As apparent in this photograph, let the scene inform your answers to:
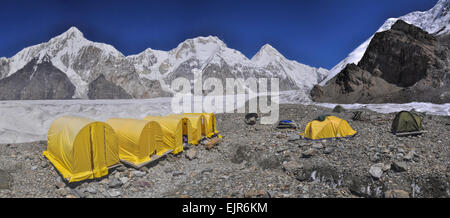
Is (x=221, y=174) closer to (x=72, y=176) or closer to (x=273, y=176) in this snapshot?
(x=273, y=176)

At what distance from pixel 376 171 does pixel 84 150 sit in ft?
35.3

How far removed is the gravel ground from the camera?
21.5 feet

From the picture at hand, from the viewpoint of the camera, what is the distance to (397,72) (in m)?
34.5

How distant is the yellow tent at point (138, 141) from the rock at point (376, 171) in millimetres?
8995

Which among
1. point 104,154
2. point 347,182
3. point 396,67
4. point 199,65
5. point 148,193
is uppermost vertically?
point 199,65

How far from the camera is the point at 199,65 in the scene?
187000mm

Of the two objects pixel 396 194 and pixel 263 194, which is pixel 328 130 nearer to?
pixel 396 194

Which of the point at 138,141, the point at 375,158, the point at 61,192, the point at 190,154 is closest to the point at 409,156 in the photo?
the point at 375,158

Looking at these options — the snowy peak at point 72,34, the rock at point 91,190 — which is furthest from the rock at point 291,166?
the snowy peak at point 72,34

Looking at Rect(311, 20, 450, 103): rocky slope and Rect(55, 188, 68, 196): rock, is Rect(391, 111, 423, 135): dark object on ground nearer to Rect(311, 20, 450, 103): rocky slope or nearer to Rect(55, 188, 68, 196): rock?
Rect(55, 188, 68, 196): rock

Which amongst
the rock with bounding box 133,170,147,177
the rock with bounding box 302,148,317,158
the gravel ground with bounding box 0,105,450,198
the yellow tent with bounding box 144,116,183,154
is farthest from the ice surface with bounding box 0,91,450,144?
the rock with bounding box 302,148,317,158

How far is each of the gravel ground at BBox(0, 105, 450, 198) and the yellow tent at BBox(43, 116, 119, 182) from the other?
35cm
